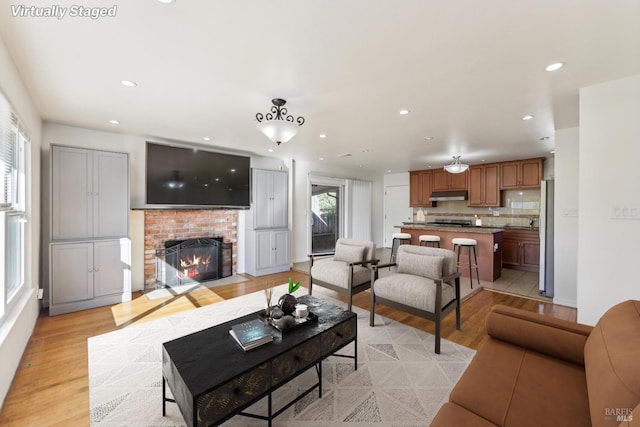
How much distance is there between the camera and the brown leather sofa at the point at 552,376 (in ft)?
3.16

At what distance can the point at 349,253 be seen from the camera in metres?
3.72

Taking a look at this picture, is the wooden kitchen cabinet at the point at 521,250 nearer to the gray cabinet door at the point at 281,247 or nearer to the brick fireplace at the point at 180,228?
the gray cabinet door at the point at 281,247

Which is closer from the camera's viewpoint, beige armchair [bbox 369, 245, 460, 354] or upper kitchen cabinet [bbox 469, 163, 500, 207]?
beige armchair [bbox 369, 245, 460, 354]

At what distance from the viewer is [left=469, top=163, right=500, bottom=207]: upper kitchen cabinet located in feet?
20.6

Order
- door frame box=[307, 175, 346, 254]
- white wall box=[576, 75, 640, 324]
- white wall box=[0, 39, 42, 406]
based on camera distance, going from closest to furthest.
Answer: white wall box=[0, 39, 42, 406], white wall box=[576, 75, 640, 324], door frame box=[307, 175, 346, 254]

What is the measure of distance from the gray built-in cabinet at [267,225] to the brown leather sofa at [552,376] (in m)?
4.18

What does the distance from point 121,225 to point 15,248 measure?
1.21 meters

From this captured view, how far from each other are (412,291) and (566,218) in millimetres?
2578

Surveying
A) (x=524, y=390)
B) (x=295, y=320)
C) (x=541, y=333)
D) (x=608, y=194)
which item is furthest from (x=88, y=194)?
(x=608, y=194)

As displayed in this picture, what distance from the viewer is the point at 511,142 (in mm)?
4406

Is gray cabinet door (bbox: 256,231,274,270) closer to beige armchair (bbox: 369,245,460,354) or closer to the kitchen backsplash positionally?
beige armchair (bbox: 369,245,460,354)

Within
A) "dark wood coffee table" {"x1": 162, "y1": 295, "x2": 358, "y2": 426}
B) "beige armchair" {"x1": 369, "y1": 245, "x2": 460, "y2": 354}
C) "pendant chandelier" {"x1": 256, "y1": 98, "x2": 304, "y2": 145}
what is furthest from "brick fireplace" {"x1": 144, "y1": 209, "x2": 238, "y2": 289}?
"beige armchair" {"x1": 369, "y1": 245, "x2": 460, "y2": 354}

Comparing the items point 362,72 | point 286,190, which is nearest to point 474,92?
point 362,72

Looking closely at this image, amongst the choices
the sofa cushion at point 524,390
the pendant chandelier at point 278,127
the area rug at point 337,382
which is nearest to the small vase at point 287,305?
the area rug at point 337,382
